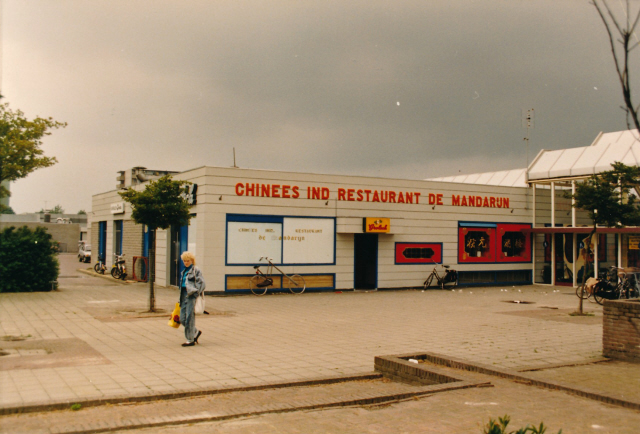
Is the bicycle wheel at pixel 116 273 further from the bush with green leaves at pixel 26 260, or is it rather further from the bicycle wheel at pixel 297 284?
the bicycle wheel at pixel 297 284

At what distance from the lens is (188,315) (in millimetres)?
10031

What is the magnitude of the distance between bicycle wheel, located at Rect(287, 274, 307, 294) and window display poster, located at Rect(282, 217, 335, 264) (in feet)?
1.78

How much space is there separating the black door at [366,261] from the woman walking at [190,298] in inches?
503

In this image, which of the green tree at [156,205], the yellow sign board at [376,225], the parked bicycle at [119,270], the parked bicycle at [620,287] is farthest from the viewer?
the parked bicycle at [119,270]

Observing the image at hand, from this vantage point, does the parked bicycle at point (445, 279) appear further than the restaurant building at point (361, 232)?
Yes

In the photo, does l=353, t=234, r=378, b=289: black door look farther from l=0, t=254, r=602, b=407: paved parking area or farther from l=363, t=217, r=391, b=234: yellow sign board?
l=0, t=254, r=602, b=407: paved parking area

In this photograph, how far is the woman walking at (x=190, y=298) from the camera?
996 cm

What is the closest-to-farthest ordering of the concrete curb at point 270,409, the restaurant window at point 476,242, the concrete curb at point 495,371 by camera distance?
1. the concrete curb at point 270,409
2. the concrete curb at point 495,371
3. the restaurant window at point 476,242

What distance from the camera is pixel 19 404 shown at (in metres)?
5.77

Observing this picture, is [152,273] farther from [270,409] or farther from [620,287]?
[620,287]

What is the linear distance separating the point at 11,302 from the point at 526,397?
1405 centimetres

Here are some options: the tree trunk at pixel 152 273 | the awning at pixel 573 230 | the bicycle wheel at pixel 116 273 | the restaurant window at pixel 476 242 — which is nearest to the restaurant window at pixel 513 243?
the awning at pixel 573 230

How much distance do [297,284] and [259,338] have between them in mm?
9866

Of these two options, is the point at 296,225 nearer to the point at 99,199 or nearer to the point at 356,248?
the point at 356,248
